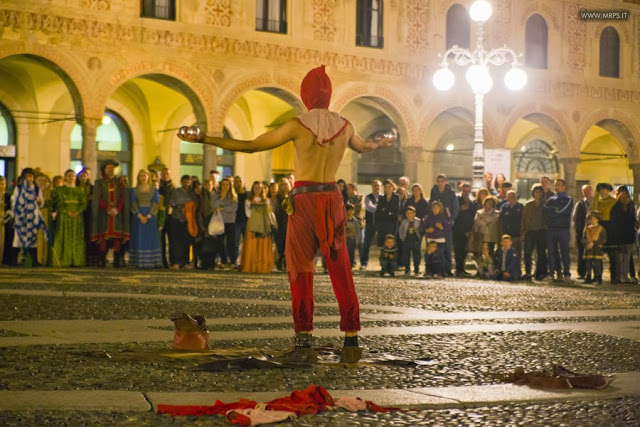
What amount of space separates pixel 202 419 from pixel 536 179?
3132 centimetres

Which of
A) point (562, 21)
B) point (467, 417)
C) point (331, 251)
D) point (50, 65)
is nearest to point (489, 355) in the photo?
point (331, 251)

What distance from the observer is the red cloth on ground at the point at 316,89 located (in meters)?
6.55

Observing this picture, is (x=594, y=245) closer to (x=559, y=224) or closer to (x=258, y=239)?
(x=559, y=224)

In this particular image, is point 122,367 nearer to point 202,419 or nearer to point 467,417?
point 202,419

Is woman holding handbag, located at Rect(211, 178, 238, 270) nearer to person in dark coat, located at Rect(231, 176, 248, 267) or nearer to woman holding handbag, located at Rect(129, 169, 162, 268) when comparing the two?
person in dark coat, located at Rect(231, 176, 248, 267)

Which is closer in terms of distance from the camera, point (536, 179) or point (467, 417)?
point (467, 417)

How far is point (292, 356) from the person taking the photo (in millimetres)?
6070

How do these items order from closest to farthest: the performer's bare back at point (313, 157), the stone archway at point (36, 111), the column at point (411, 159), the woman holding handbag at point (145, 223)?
the performer's bare back at point (313, 157), the woman holding handbag at point (145, 223), the stone archway at point (36, 111), the column at point (411, 159)

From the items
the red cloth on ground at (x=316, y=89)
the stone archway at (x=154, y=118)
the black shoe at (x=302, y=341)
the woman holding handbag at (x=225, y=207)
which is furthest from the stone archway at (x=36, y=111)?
the black shoe at (x=302, y=341)

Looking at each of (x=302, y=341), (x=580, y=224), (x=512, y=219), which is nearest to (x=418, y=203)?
(x=512, y=219)

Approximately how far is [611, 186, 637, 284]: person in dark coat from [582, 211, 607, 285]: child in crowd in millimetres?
→ 245

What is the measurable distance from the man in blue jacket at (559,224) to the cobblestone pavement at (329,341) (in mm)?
3096

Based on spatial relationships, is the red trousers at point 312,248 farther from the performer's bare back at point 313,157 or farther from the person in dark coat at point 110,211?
the person in dark coat at point 110,211

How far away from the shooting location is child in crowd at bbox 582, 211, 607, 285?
623 inches
